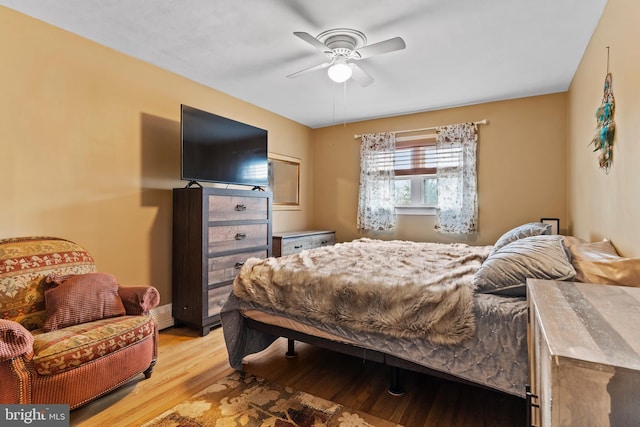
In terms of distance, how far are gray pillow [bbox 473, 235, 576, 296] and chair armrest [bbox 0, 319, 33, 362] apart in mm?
2256

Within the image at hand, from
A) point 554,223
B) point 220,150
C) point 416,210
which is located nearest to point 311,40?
point 220,150

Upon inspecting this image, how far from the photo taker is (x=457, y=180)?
4199 millimetres

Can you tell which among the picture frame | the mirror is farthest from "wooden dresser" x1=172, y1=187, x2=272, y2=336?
the picture frame

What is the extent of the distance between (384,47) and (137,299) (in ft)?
8.20

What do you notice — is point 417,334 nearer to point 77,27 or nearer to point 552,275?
point 552,275

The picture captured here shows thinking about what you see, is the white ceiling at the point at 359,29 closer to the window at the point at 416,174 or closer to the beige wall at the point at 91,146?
the beige wall at the point at 91,146

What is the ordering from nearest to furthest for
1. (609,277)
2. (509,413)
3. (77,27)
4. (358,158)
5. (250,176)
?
(609,277), (509,413), (77,27), (250,176), (358,158)

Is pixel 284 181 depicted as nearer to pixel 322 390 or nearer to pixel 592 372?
pixel 322 390

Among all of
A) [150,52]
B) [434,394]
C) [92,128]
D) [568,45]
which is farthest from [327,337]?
[568,45]

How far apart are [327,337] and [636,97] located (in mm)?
2185

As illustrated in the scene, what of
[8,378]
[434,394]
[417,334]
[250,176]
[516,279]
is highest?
[250,176]

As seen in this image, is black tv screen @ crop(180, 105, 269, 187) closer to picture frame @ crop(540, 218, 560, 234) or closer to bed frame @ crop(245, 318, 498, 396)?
bed frame @ crop(245, 318, 498, 396)

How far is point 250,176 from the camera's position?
3744 mm

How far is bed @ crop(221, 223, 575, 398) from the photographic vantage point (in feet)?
5.01
